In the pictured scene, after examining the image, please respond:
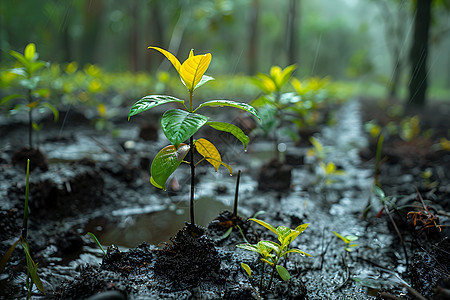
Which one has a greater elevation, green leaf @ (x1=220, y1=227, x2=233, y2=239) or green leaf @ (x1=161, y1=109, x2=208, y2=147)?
green leaf @ (x1=161, y1=109, x2=208, y2=147)

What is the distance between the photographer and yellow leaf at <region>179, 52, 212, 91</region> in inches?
45.4

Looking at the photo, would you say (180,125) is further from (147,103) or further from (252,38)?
(252,38)

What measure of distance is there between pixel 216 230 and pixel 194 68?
2.94ft

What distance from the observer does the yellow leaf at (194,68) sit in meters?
1.15

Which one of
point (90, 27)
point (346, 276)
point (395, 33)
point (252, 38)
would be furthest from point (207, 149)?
point (90, 27)

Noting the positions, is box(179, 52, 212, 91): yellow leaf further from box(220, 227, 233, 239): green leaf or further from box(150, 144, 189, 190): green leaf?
box(220, 227, 233, 239): green leaf

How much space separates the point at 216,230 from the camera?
160 cm

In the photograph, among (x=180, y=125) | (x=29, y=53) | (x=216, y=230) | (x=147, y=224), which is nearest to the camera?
(x=180, y=125)

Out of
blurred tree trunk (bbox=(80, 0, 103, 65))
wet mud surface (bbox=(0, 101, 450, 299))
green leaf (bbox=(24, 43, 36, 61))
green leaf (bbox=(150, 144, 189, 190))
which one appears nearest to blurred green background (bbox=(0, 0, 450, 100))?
blurred tree trunk (bbox=(80, 0, 103, 65))

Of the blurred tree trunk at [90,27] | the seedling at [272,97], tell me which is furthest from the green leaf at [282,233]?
the blurred tree trunk at [90,27]

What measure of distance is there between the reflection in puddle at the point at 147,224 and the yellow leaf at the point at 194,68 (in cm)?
107

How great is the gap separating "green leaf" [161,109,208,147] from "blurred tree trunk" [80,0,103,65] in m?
13.7

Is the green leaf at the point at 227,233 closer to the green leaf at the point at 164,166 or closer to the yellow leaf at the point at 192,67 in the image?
the green leaf at the point at 164,166

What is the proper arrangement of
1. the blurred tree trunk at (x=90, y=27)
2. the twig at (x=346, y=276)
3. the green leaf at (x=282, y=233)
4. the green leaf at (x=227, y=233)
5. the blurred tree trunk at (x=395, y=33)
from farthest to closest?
1. the blurred tree trunk at (x=90, y=27)
2. the blurred tree trunk at (x=395, y=33)
3. the green leaf at (x=227, y=233)
4. the twig at (x=346, y=276)
5. the green leaf at (x=282, y=233)
